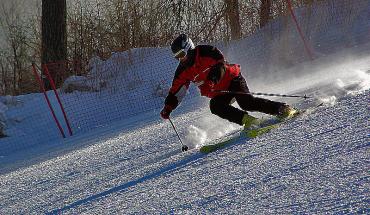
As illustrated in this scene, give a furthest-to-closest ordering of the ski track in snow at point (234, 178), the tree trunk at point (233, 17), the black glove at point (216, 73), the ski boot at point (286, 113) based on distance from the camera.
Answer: the tree trunk at point (233, 17) < the black glove at point (216, 73) < the ski boot at point (286, 113) < the ski track in snow at point (234, 178)

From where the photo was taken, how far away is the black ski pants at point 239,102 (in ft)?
22.2

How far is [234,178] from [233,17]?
1188 centimetres

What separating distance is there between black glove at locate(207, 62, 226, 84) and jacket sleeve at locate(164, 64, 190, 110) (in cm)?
40

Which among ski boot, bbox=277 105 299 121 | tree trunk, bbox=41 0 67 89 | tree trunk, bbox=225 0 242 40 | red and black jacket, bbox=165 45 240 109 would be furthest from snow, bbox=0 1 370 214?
tree trunk, bbox=41 0 67 89

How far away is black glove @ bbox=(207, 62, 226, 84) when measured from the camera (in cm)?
668

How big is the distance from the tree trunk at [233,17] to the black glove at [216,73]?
30.4ft

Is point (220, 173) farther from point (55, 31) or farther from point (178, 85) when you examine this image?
point (55, 31)

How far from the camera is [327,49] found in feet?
47.1

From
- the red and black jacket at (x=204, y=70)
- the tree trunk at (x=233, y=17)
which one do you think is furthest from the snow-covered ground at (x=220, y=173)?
the tree trunk at (x=233, y=17)

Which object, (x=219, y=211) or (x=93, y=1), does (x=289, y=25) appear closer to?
(x=93, y=1)

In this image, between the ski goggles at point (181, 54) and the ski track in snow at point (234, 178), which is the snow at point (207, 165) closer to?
the ski track in snow at point (234, 178)

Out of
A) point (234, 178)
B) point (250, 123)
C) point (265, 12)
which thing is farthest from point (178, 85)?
point (265, 12)

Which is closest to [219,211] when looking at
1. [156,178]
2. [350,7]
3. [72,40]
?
[156,178]

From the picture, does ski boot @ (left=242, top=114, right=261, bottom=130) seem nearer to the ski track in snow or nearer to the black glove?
the ski track in snow
